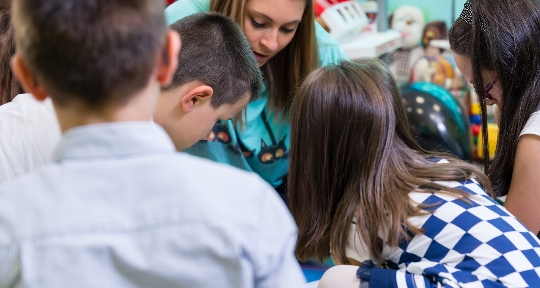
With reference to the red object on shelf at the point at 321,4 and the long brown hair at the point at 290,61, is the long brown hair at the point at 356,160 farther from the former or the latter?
the red object on shelf at the point at 321,4

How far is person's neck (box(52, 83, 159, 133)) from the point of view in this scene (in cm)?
58

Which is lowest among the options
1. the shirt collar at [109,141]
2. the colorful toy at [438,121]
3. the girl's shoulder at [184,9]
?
the colorful toy at [438,121]

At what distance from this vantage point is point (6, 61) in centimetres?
130

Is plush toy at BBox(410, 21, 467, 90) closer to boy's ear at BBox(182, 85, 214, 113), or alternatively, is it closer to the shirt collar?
boy's ear at BBox(182, 85, 214, 113)

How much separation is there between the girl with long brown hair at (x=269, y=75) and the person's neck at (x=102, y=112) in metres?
0.88

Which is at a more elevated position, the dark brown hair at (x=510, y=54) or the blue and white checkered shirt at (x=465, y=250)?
the dark brown hair at (x=510, y=54)

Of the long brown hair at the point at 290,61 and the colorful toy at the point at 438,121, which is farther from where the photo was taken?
the colorful toy at the point at 438,121

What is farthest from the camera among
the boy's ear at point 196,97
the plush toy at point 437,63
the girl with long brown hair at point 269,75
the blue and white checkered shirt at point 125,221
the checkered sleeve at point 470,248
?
the plush toy at point 437,63

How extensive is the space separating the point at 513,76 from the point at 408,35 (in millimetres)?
1557

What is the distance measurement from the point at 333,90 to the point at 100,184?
0.59 meters

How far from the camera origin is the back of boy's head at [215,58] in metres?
1.19

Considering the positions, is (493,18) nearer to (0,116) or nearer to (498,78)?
(498,78)

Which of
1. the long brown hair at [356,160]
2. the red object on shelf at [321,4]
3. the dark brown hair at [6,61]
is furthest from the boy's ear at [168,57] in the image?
the red object on shelf at [321,4]

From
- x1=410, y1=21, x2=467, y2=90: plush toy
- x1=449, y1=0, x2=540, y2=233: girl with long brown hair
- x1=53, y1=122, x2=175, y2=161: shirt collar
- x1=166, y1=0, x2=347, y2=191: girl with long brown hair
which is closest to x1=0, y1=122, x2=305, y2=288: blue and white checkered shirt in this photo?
x1=53, y1=122, x2=175, y2=161: shirt collar
